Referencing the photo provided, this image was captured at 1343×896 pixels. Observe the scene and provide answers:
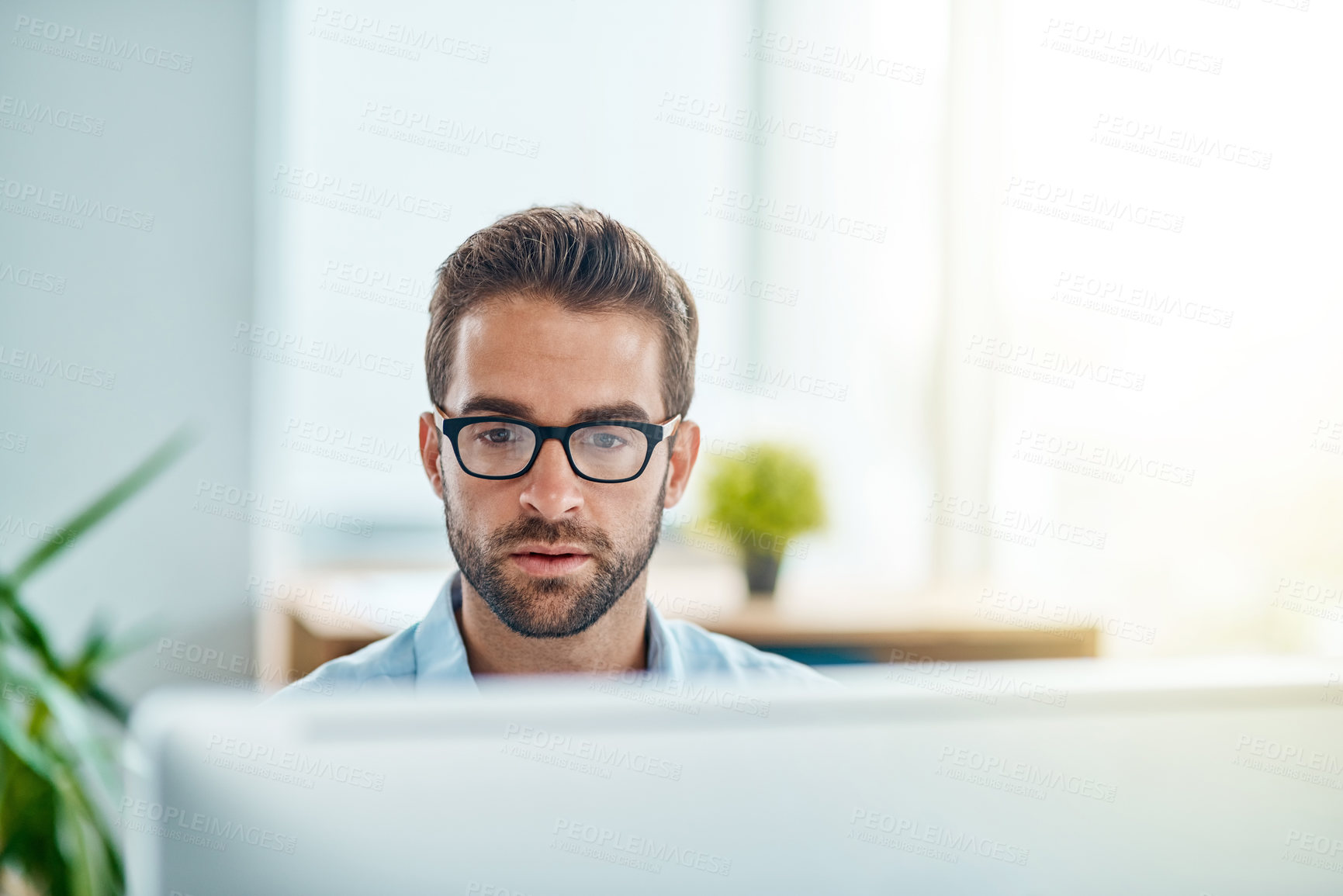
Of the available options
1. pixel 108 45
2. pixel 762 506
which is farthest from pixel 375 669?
pixel 108 45

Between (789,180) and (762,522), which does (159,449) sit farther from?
(789,180)

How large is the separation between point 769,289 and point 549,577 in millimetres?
1288

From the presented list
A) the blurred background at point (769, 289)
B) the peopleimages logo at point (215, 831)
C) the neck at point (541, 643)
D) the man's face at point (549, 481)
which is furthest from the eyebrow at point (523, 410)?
the blurred background at point (769, 289)

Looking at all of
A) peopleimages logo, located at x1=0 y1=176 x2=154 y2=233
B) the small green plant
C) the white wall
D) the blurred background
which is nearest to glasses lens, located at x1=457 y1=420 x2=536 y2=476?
the blurred background

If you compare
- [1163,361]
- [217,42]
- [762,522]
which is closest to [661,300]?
[762,522]

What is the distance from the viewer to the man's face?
2.35ft

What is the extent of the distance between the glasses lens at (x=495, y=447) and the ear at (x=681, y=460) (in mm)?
119

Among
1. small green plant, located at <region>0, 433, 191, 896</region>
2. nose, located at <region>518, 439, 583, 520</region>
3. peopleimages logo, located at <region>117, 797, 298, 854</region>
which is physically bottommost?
small green plant, located at <region>0, 433, 191, 896</region>

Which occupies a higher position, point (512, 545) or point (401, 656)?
point (512, 545)

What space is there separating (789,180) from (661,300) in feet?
4.72

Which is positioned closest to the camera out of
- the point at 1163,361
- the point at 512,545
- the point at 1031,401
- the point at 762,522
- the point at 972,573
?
the point at 512,545

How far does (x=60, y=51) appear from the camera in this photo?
2.04 metres

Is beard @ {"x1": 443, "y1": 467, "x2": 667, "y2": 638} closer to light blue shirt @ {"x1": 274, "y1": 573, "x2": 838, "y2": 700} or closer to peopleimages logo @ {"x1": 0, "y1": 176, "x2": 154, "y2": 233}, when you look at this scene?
light blue shirt @ {"x1": 274, "y1": 573, "x2": 838, "y2": 700}

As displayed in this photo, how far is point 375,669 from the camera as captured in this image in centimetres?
80
